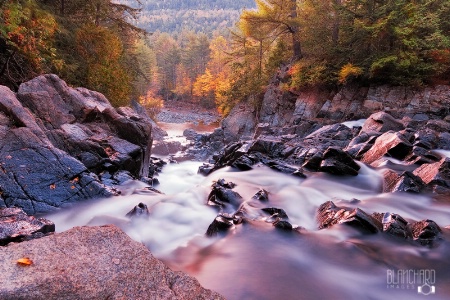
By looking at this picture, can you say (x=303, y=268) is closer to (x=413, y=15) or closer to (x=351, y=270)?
(x=351, y=270)

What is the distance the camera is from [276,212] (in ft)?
20.3

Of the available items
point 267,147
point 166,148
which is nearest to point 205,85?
point 166,148

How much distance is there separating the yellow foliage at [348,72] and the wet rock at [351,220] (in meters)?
15.5

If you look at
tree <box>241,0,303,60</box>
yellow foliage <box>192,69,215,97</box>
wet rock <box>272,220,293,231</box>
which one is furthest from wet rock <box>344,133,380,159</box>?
yellow foliage <box>192,69,215,97</box>

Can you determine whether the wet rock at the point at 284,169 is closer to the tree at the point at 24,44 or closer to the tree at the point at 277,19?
the tree at the point at 24,44

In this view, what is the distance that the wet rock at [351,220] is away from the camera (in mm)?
5238

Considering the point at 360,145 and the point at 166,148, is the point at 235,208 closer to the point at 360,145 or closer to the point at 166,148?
the point at 360,145

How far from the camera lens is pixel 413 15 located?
18172 mm

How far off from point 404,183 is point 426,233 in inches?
108

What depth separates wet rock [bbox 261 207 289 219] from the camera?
19.7ft

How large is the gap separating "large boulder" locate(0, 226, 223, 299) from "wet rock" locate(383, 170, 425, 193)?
6515 mm

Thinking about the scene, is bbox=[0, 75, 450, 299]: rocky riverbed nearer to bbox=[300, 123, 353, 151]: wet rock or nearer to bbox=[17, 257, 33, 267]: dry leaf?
bbox=[17, 257, 33, 267]: dry leaf

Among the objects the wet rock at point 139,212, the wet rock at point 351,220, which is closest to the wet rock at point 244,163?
the wet rock at point 351,220

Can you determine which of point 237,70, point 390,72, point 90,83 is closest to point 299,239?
point 90,83
